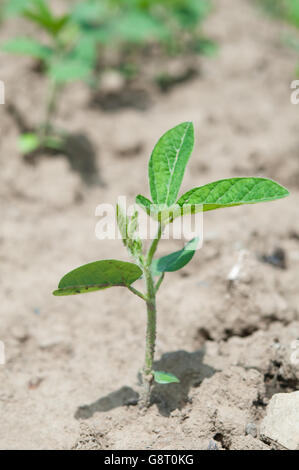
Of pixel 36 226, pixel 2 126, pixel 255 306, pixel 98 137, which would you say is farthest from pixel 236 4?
pixel 255 306

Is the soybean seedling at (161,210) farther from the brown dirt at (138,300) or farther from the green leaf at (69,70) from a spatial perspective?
the green leaf at (69,70)

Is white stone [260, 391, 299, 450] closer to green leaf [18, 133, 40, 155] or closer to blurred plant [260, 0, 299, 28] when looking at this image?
green leaf [18, 133, 40, 155]

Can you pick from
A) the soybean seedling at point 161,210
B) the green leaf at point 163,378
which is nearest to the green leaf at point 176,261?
the soybean seedling at point 161,210

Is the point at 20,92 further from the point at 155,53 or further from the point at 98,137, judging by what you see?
the point at 155,53

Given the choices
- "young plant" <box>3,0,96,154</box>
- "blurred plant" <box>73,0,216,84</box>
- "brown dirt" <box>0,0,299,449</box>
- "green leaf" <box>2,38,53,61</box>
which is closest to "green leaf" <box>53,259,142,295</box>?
"brown dirt" <box>0,0,299,449</box>

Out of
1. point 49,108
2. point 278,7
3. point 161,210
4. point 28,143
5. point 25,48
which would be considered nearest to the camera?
point 161,210

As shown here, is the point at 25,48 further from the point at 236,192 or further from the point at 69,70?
the point at 236,192

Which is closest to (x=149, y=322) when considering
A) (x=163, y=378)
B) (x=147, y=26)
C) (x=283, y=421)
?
(x=163, y=378)
